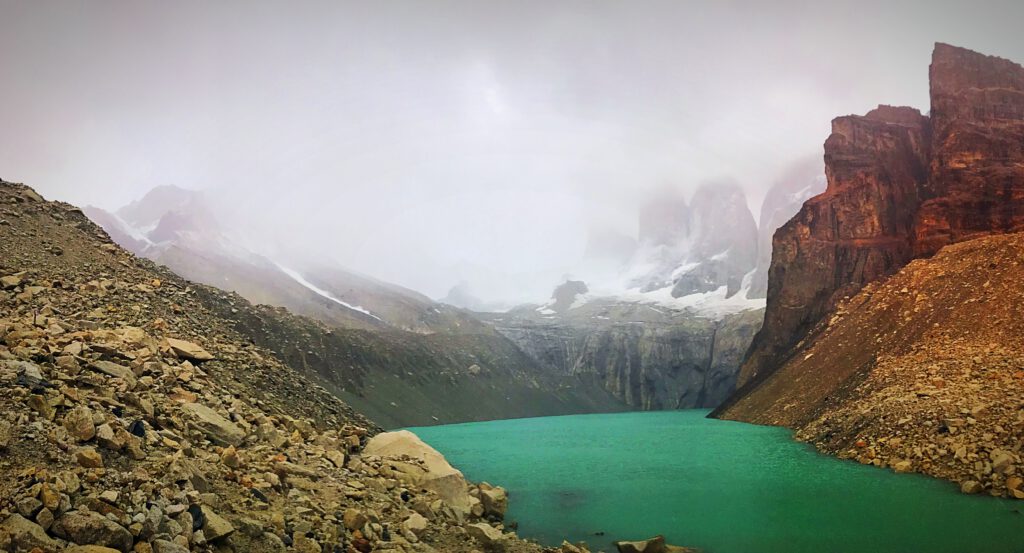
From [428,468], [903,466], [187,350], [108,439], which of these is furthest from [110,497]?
[903,466]

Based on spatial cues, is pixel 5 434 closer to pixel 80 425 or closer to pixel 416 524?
pixel 80 425

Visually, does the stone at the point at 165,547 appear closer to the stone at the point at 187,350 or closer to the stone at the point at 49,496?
the stone at the point at 49,496

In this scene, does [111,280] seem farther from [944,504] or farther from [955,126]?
[955,126]

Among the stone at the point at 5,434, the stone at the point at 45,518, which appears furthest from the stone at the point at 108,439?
the stone at the point at 45,518

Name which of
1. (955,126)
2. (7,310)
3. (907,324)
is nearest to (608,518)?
(7,310)

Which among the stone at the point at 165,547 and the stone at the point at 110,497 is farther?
the stone at the point at 110,497
